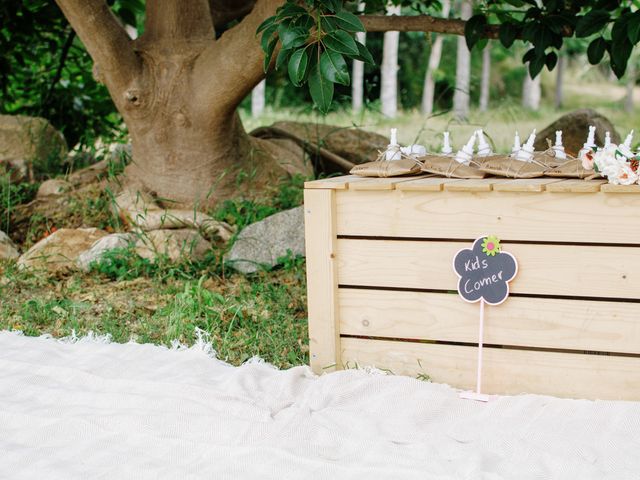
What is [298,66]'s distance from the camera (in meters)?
2.73

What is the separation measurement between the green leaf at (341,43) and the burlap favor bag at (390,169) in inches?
18.0

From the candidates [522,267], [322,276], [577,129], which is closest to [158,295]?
[322,276]

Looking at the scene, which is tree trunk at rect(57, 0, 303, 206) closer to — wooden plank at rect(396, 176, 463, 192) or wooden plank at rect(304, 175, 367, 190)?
wooden plank at rect(304, 175, 367, 190)

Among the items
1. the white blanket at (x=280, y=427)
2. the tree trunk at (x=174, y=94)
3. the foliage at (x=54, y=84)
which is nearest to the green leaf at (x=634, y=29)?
the white blanket at (x=280, y=427)

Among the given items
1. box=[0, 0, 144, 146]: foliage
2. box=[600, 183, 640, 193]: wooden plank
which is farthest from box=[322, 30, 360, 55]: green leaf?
box=[0, 0, 144, 146]: foliage

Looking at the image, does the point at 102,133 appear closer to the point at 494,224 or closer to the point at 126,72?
the point at 126,72

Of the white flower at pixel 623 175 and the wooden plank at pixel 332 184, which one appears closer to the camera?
the white flower at pixel 623 175

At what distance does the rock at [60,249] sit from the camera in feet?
14.7

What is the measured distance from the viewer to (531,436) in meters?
2.45

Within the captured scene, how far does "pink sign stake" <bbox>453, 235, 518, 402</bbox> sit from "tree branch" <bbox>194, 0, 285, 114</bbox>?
6.91ft

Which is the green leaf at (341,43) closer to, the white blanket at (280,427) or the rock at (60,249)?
the white blanket at (280,427)

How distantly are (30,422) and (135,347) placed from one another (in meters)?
0.76

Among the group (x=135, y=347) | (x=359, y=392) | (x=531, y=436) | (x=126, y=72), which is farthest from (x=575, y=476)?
Result: (x=126, y=72)

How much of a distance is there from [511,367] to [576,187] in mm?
669
